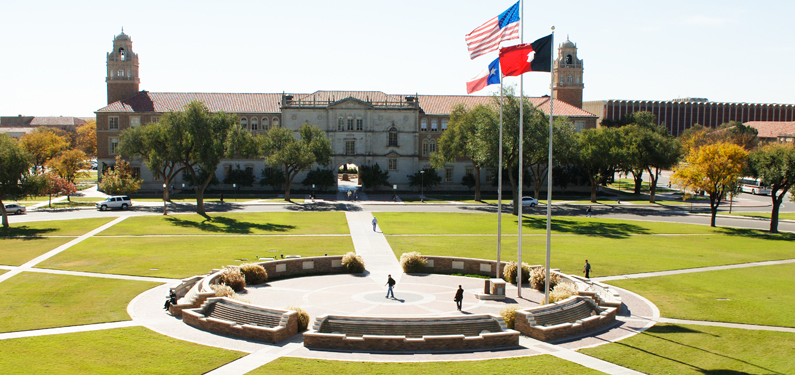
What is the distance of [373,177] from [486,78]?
6248 cm

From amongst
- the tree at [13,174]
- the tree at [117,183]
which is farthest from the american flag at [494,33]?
the tree at [117,183]

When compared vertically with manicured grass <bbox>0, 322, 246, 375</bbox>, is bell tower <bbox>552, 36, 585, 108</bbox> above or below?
above

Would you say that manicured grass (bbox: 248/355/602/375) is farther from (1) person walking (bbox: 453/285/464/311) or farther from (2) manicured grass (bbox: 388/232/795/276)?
(2) manicured grass (bbox: 388/232/795/276)

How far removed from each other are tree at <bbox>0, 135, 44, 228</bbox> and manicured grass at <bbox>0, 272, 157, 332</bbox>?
2491cm

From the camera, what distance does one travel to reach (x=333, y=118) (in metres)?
92.2

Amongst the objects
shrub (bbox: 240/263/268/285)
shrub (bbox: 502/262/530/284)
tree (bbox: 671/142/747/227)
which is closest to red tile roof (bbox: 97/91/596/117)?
tree (bbox: 671/142/747/227)

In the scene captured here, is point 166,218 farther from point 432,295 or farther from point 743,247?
point 743,247

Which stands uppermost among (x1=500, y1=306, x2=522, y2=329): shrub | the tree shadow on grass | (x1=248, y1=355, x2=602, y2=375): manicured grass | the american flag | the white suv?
the american flag

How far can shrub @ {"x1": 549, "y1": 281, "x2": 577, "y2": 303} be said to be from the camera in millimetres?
27328

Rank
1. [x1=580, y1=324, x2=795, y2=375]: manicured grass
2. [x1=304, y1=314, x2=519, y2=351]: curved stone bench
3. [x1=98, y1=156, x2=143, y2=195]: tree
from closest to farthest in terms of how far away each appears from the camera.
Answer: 1. [x1=580, y1=324, x2=795, y2=375]: manicured grass
2. [x1=304, y1=314, x2=519, y2=351]: curved stone bench
3. [x1=98, y1=156, x2=143, y2=195]: tree

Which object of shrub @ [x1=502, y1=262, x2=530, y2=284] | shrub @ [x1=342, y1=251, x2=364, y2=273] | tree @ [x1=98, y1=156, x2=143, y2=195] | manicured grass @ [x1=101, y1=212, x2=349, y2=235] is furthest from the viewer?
tree @ [x1=98, y1=156, x2=143, y2=195]

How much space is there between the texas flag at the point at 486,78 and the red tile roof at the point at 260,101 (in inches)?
2501

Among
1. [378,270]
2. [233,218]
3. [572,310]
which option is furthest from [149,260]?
[572,310]

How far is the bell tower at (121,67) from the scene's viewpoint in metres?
95.0
